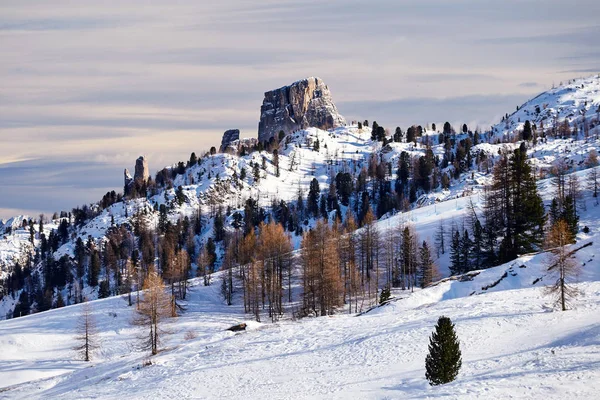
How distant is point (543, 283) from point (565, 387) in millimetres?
29728

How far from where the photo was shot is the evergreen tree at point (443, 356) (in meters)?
26.6

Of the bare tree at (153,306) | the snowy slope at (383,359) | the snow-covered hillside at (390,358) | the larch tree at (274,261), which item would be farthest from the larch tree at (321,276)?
the bare tree at (153,306)

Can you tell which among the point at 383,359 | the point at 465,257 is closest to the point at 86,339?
the point at 383,359

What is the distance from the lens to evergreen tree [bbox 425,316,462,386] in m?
26.6

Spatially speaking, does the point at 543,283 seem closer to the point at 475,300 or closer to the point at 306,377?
the point at 475,300

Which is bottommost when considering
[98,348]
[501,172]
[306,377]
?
[98,348]

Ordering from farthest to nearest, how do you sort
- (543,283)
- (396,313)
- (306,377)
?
(543,283)
(396,313)
(306,377)

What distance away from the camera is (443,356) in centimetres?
2723

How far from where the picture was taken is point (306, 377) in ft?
112

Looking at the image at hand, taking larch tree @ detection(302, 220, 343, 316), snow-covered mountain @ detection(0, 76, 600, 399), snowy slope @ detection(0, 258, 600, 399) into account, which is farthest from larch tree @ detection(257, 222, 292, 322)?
snowy slope @ detection(0, 258, 600, 399)

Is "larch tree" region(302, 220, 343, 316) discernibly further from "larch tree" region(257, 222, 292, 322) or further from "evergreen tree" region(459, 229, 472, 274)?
"evergreen tree" region(459, 229, 472, 274)

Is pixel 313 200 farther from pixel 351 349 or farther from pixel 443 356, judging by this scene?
pixel 443 356

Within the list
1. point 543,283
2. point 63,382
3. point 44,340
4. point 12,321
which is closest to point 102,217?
point 12,321

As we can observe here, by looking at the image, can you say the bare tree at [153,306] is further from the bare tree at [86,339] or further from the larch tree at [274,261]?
the larch tree at [274,261]
